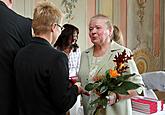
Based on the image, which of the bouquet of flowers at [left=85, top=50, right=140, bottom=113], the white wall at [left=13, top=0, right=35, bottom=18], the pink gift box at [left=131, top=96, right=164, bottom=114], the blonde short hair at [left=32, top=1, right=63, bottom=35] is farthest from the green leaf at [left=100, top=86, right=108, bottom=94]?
the white wall at [left=13, top=0, right=35, bottom=18]

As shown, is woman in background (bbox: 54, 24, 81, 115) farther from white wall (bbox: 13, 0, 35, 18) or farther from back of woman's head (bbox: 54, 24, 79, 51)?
white wall (bbox: 13, 0, 35, 18)

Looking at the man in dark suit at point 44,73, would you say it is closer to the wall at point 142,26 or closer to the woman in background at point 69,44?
the woman in background at point 69,44

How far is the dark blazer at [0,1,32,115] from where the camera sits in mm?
1539

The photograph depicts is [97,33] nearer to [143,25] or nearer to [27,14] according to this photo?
[27,14]

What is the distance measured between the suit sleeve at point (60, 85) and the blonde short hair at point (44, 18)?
0.16m

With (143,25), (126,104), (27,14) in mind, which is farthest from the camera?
(143,25)

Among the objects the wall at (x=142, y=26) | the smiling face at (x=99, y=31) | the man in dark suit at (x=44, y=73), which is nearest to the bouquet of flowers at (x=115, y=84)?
the man in dark suit at (x=44, y=73)

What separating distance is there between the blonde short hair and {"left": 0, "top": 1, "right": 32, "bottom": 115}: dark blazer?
0.11 m

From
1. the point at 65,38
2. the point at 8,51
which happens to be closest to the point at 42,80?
the point at 8,51

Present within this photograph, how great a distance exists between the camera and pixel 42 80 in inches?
56.7

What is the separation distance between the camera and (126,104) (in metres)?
1.83

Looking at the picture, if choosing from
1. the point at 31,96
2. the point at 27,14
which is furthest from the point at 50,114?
the point at 27,14

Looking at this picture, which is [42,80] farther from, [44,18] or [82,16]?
[82,16]

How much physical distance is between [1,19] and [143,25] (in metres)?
3.45
